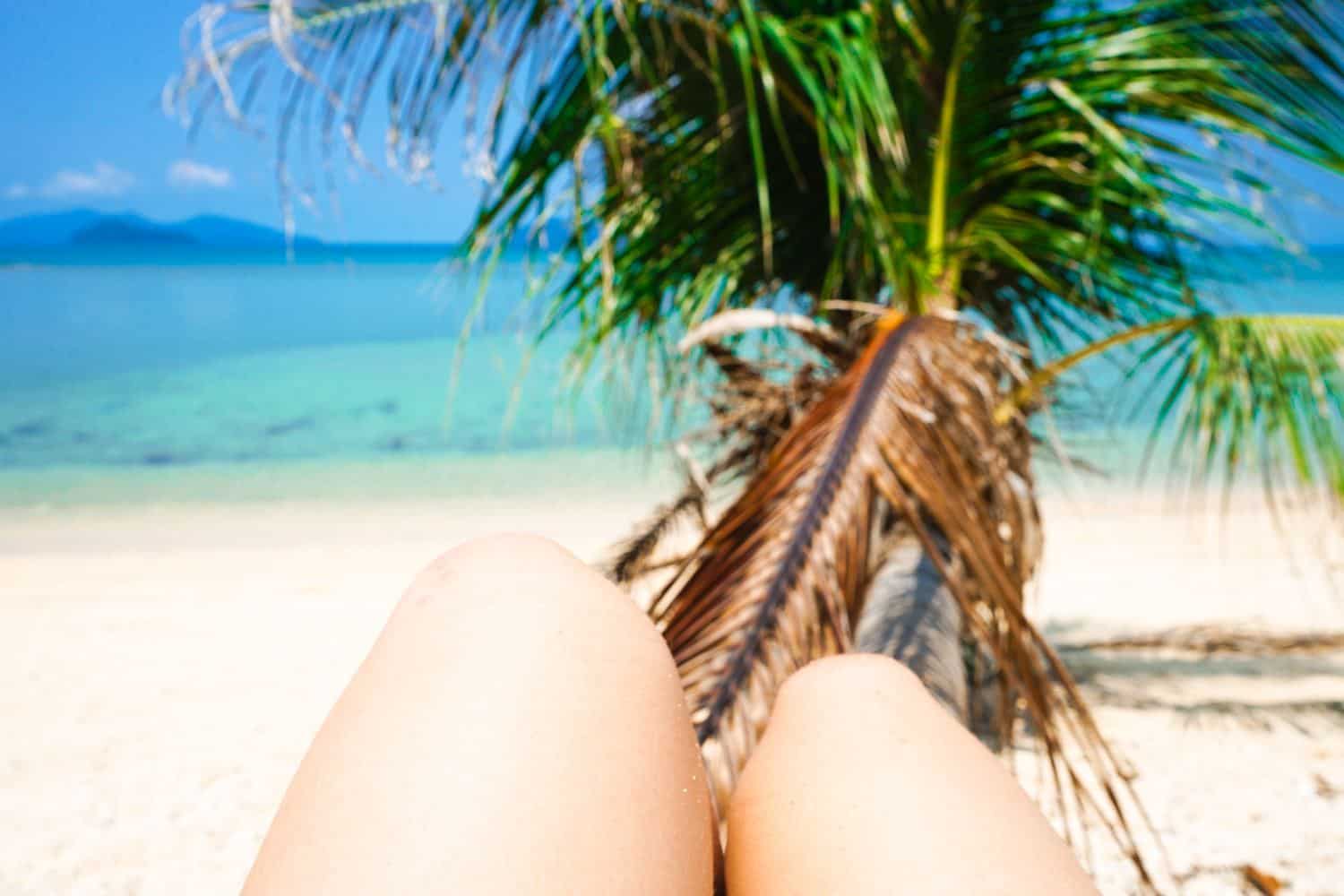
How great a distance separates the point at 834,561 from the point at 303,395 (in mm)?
15534

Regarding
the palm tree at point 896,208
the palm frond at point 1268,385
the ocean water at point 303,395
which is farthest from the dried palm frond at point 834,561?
the palm frond at point 1268,385

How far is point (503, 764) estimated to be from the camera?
647 mm

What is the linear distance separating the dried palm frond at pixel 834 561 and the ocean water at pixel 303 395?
659 mm

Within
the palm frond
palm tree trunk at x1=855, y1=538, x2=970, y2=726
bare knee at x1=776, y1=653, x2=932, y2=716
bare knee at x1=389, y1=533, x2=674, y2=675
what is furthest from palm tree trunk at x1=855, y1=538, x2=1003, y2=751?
the palm frond

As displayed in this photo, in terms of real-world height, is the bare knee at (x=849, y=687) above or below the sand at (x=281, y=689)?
above

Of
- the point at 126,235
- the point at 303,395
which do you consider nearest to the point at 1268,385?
the point at 303,395

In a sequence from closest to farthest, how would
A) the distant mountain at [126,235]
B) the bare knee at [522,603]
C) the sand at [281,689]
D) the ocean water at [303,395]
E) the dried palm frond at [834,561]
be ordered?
the bare knee at [522,603] < the dried palm frond at [834,561] < the sand at [281,689] < the ocean water at [303,395] < the distant mountain at [126,235]

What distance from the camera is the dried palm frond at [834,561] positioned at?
1.00 metres

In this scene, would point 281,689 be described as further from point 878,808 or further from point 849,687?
point 878,808

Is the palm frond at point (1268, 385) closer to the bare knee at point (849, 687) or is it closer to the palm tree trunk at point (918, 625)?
the palm tree trunk at point (918, 625)

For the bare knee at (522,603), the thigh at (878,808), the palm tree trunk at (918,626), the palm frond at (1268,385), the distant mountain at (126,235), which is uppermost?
the palm frond at (1268,385)

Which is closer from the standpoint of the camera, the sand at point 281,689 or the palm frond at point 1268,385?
the palm frond at point 1268,385

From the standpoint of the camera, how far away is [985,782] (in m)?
0.74

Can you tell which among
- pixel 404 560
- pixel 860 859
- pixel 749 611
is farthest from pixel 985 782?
pixel 404 560
